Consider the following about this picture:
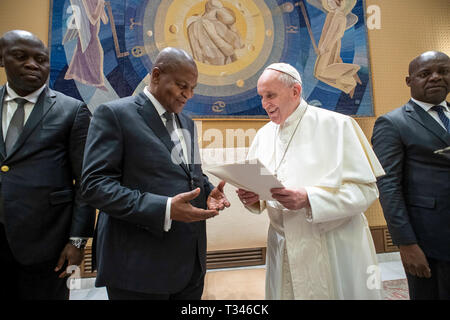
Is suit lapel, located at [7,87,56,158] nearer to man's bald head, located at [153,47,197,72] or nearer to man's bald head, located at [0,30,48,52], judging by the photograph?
man's bald head, located at [0,30,48,52]

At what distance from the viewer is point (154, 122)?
3.86ft

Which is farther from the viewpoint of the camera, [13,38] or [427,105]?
[427,105]

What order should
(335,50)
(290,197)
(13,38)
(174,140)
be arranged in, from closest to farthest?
(290,197)
(174,140)
(13,38)
(335,50)

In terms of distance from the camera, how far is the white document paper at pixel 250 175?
3.00 feet

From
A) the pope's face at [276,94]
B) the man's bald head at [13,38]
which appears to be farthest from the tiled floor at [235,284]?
the man's bald head at [13,38]

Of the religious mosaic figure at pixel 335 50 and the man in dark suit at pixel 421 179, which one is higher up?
the religious mosaic figure at pixel 335 50

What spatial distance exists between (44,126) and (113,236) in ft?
2.55

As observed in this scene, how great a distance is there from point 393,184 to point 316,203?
0.85m

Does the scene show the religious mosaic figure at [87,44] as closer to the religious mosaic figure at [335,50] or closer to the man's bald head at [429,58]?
the religious mosaic figure at [335,50]

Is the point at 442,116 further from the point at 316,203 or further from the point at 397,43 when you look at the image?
the point at 397,43

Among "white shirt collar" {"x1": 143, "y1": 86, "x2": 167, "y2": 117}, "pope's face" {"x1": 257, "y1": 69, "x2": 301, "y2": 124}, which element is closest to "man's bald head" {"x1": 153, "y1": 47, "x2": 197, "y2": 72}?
"white shirt collar" {"x1": 143, "y1": 86, "x2": 167, "y2": 117}

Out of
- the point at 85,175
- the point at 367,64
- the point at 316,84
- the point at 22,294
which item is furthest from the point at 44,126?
the point at 367,64

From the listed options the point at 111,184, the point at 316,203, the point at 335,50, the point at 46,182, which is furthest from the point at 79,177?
the point at 335,50

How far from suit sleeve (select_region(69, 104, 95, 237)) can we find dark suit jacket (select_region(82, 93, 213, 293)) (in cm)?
27
